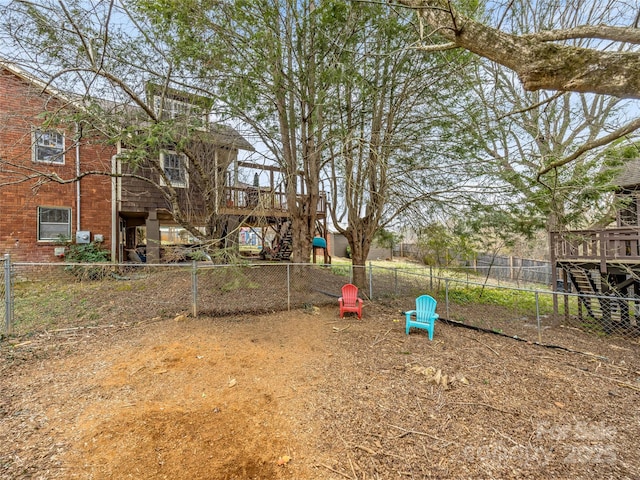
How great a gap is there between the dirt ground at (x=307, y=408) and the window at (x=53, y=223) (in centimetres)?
687

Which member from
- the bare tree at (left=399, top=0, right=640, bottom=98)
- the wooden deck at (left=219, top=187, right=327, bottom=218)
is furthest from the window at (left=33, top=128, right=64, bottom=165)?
the bare tree at (left=399, top=0, right=640, bottom=98)

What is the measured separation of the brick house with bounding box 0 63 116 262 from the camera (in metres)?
8.88

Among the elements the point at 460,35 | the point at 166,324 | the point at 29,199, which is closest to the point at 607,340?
the point at 460,35

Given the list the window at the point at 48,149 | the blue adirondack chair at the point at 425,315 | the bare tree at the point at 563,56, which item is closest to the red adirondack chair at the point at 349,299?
the blue adirondack chair at the point at 425,315

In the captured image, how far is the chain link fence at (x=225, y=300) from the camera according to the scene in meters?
5.74

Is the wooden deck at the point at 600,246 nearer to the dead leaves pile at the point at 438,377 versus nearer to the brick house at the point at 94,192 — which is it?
the dead leaves pile at the point at 438,377

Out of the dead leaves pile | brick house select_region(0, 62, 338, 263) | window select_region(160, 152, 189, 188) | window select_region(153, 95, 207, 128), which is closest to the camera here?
the dead leaves pile

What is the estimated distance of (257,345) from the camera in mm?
4676

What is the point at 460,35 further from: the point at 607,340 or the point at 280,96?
the point at 607,340

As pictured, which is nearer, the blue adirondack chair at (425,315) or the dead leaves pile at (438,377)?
the dead leaves pile at (438,377)

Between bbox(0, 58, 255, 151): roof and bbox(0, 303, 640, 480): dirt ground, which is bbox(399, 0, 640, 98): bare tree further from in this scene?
bbox(0, 58, 255, 151): roof

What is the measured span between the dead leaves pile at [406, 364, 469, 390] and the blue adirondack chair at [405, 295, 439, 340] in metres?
1.43

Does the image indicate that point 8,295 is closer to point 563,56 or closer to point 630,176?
point 563,56

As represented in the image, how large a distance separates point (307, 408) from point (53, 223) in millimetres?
11725
